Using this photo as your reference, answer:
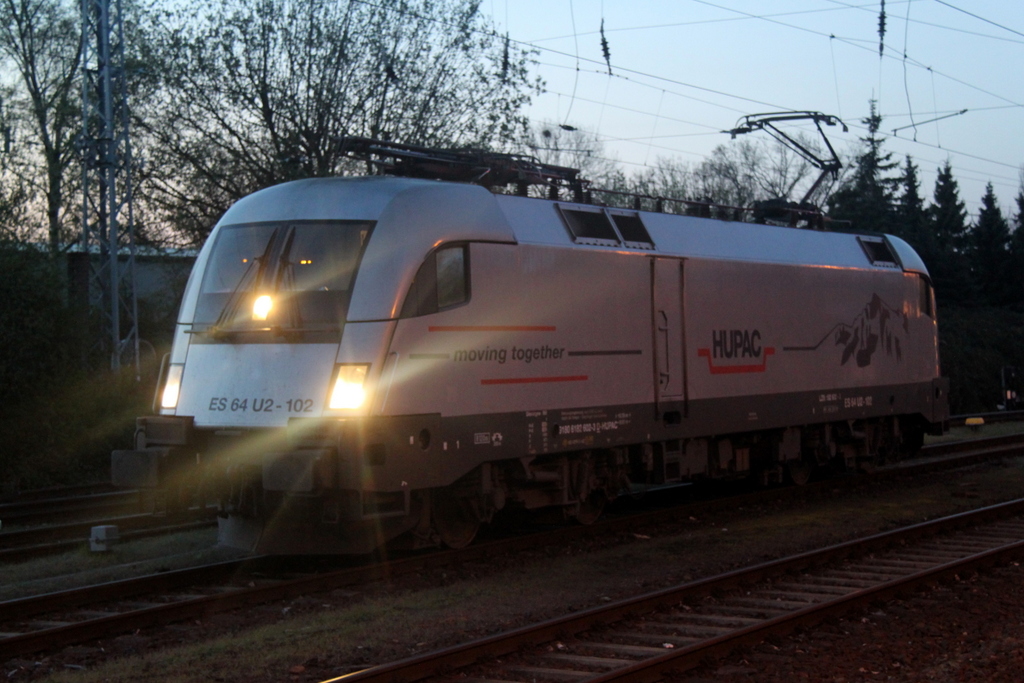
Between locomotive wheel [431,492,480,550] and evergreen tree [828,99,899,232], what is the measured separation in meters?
31.9

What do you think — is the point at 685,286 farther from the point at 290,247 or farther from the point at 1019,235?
the point at 1019,235

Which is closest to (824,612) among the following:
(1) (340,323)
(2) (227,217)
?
(1) (340,323)

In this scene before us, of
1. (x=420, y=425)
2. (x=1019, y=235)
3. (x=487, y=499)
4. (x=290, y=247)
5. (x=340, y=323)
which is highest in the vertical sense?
(x=1019, y=235)

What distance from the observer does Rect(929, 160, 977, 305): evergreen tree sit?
4600 centimetres

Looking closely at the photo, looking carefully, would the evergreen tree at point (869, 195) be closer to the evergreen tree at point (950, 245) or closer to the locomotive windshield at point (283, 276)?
the evergreen tree at point (950, 245)

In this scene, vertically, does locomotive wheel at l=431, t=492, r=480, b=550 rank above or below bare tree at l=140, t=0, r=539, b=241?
below

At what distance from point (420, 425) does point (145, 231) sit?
18177 mm

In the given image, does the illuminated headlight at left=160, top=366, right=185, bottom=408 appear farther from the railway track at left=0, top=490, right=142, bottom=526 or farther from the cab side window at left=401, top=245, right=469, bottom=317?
the railway track at left=0, top=490, right=142, bottom=526

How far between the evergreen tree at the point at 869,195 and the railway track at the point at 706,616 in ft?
101

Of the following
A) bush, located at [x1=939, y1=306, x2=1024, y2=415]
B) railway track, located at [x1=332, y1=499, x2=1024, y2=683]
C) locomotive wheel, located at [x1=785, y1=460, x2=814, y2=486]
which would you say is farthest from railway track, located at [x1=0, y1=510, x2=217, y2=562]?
bush, located at [x1=939, y1=306, x2=1024, y2=415]

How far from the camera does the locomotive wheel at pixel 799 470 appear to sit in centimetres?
1595

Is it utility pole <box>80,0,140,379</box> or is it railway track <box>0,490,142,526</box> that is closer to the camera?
railway track <box>0,490,142,526</box>

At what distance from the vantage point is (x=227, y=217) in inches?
420

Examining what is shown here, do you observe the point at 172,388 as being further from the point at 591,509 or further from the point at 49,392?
the point at 49,392
